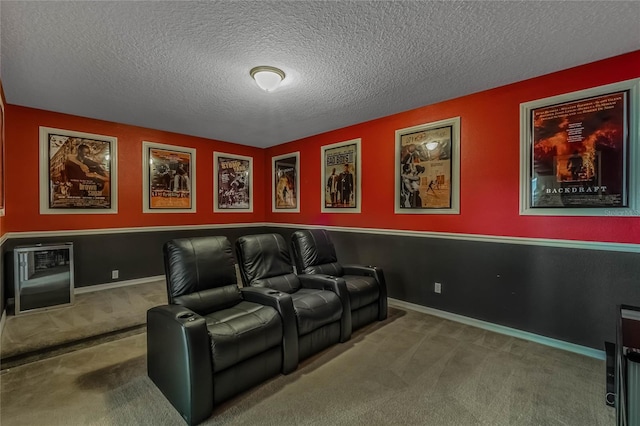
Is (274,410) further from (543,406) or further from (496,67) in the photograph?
(496,67)

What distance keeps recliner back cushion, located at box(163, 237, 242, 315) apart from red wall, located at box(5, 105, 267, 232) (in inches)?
112

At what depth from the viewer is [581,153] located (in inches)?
107

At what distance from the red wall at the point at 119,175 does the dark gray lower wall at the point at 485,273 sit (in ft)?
0.80

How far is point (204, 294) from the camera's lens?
2.47m

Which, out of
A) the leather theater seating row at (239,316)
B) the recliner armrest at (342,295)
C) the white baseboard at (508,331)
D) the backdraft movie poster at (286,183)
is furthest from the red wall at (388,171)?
the recliner armrest at (342,295)

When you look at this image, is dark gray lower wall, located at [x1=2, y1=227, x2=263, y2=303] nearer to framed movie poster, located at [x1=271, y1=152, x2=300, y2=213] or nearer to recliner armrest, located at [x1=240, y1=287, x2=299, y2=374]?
framed movie poster, located at [x1=271, y1=152, x2=300, y2=213]

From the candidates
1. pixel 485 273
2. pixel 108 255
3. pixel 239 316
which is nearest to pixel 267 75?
pixel 239 316

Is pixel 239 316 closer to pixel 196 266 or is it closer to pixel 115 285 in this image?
pixel 196 266

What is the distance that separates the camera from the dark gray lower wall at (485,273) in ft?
8.64

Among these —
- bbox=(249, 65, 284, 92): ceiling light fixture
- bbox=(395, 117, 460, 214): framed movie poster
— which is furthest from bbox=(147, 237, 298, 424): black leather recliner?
bbox=(395, 117, 460, 214): framed movie poster

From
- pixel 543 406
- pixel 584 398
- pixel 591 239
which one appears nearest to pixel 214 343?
pixel 543 406

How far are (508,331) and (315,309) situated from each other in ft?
7.06

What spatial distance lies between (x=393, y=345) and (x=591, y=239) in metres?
2.07

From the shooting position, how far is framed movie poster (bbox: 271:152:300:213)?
5.75 meters
